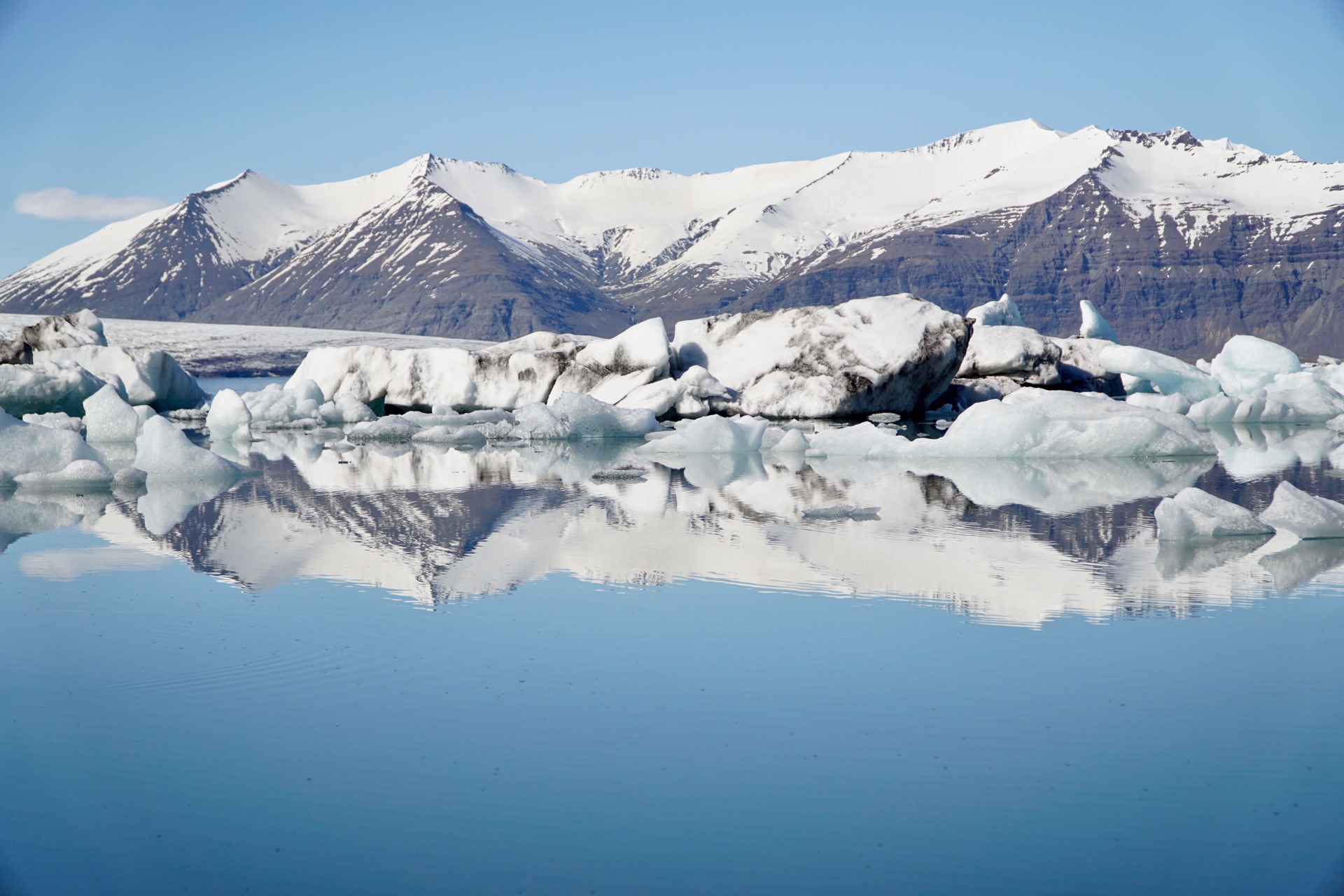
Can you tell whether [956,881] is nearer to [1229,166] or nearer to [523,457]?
[523,457]

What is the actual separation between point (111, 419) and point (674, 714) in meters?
13.5

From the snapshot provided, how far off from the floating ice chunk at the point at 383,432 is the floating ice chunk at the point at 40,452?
5.71 metres

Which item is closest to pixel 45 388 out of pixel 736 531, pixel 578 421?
pixel 578 421

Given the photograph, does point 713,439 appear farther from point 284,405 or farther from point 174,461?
point 284,405

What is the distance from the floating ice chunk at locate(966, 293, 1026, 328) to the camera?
23266mm

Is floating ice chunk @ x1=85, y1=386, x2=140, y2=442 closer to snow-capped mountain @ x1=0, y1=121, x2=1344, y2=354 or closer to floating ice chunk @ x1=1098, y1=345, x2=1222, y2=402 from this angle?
floating ice chunk @ x1=1098, y1=345, x2=1222, y2=402

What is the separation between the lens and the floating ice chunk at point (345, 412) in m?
18.3

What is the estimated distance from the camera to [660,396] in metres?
16.5

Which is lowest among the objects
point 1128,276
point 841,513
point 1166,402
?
point 1166,402

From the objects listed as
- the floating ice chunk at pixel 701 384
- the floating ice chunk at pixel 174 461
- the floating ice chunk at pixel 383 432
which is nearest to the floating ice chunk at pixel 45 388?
the floating ice chunk at pixel 383 432

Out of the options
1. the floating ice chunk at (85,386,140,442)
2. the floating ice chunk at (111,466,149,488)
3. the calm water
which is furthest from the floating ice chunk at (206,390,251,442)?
the calm water

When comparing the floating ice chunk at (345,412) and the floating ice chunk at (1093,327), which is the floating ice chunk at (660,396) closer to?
the floating ice chunk at (345,412)

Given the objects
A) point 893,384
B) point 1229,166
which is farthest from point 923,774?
point 1229,166

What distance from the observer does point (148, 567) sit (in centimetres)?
551
